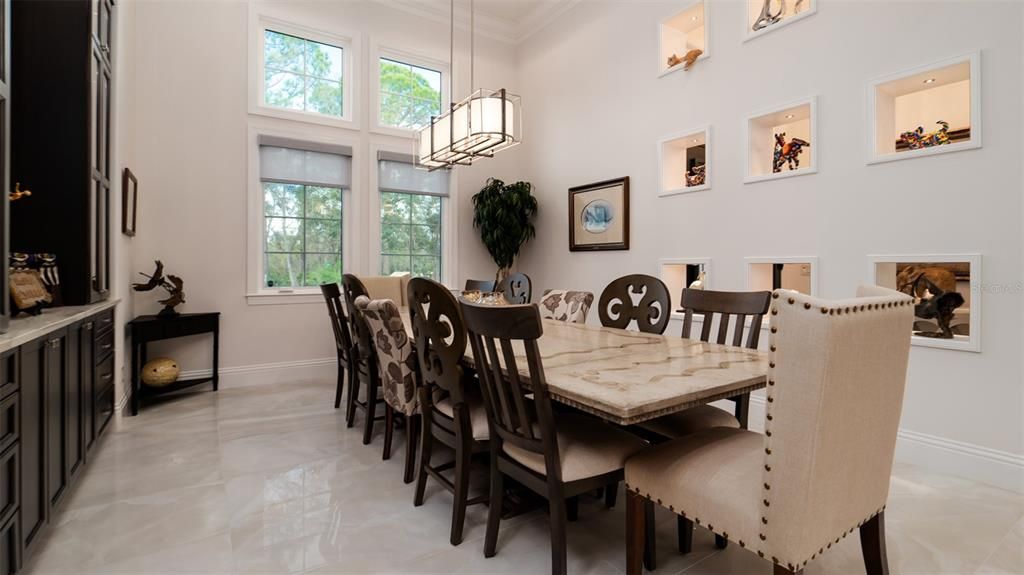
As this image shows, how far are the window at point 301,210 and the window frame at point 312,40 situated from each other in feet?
0.84

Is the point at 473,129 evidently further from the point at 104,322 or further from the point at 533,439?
the point at 104,322

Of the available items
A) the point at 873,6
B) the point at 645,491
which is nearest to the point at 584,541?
the point at 645,491

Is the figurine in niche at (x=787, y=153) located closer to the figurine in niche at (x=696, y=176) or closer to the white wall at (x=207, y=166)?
the figurine in niche at (x=696, y=176)

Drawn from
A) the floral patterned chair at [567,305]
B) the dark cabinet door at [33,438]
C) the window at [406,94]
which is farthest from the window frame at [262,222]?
the dark cabinet door at [33,438]

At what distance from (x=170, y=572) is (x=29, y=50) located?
2.56m

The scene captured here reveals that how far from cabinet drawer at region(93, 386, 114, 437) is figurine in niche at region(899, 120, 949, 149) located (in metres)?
4.73

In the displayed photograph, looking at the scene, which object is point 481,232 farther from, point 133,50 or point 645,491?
point 645,491

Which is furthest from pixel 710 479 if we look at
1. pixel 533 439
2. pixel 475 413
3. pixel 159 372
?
pixel 159 372

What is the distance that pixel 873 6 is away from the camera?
2.81 meters

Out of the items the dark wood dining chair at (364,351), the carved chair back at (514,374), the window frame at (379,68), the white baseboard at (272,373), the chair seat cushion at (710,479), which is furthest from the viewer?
the window frame at (379,68)

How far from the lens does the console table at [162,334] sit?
356 centimetres

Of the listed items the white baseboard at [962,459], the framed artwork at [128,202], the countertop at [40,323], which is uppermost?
the framed artwork at [128,202]

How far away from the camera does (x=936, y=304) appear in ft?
8.86

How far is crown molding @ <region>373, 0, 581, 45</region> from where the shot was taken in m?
5.11
